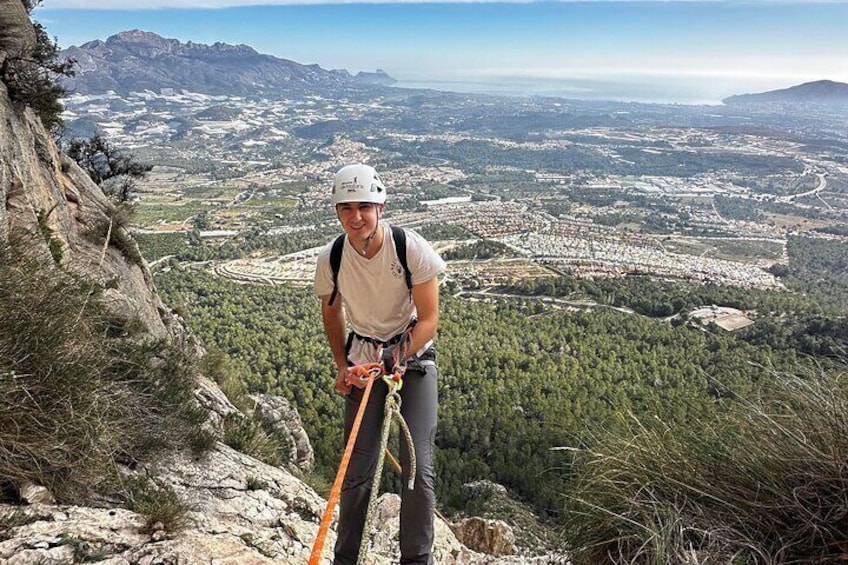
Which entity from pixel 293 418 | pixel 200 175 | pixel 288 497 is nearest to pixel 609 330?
pixel 293 418

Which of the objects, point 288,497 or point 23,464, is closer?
point 23,464

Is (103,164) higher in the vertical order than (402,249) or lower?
higher

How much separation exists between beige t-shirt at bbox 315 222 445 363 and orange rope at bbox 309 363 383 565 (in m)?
0.26

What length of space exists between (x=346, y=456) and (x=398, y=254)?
3.57ft

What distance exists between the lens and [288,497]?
13.5 ft

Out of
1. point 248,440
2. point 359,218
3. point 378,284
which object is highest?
Answer: point 359,218

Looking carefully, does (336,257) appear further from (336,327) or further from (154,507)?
(154,507)

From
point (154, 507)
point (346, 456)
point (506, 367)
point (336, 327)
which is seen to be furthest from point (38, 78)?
point (506, 367)

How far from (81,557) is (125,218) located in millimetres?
7625

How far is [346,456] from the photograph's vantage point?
2309mm

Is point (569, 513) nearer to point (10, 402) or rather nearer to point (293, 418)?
point (10, 402)

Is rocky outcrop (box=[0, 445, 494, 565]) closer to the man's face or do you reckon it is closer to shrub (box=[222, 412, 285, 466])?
shrub (box=[222, 412, 285, 466])

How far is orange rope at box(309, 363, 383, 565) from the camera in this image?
1.85 meters

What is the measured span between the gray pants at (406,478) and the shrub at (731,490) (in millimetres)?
762
